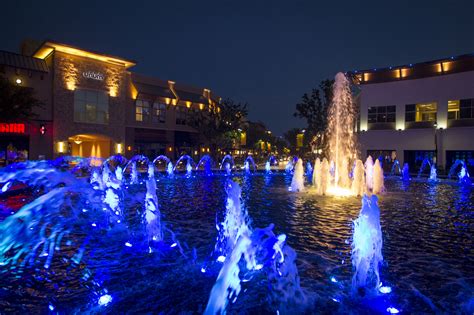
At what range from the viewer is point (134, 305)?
4.91 metres

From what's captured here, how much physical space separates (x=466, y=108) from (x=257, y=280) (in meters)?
36.2

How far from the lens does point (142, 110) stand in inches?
1674

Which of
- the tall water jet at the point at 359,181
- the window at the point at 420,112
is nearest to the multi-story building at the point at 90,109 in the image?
the tall water jet at the point at 359,181

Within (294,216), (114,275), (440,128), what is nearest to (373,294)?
(114,275)

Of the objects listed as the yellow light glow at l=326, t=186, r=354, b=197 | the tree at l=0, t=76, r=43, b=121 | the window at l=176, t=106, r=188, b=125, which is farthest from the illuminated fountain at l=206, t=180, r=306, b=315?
the window at l=176, t=106, r=188, b=125

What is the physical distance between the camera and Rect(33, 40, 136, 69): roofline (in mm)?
32594

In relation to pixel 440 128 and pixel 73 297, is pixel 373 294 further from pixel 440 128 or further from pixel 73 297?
pixel 440 128

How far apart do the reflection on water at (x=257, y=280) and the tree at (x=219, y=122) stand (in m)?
36.3

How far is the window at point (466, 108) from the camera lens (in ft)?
110

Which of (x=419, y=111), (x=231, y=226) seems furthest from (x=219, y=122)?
(x=231, y=226)

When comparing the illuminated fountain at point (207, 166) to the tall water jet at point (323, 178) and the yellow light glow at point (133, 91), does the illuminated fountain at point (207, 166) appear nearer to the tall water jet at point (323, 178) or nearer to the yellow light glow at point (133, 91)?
the yellow light glow at point (133, 91)

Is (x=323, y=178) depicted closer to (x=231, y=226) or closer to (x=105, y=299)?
(x=231, y=226)

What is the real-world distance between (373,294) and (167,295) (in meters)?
3.16

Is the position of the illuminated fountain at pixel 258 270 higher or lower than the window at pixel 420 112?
lower
